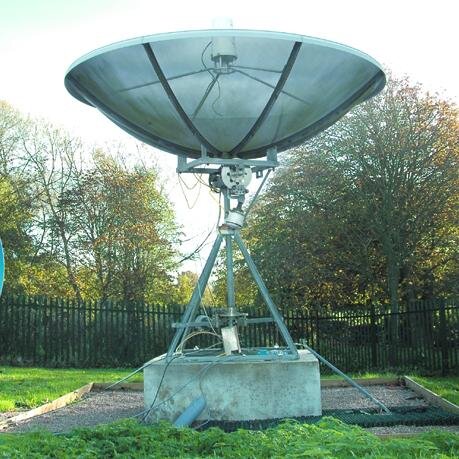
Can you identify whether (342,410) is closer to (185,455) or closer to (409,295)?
(185,455)

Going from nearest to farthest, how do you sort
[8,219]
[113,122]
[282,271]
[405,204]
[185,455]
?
[185,455] < [113,122] < [405,204] < [282,271] < [8,219]

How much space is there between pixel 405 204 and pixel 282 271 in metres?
4.11

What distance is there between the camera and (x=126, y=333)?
18.1 metres

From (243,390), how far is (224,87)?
11.7 feet

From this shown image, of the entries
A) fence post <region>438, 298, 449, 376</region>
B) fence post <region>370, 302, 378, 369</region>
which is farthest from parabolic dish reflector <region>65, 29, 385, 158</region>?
fence post <region>370, 302, 378, 369</region>

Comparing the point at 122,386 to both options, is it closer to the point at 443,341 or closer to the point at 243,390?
the point at 243,390

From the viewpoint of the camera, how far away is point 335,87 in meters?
8.99

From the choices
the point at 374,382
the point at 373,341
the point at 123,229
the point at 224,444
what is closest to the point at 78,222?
the point at 123,229

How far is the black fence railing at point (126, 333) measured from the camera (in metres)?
17.2

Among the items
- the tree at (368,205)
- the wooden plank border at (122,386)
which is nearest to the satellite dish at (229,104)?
the wooden plank border at (122,386)

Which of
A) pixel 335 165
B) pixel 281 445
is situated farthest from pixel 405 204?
pixel 281 445

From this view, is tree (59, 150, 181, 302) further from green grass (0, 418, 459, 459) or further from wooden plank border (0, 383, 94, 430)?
green grass (0, 418, 459, 459)

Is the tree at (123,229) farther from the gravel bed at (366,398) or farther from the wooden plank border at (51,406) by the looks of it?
the gravel bed at (366,398)

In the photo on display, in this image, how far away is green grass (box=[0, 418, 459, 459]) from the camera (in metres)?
4.69
